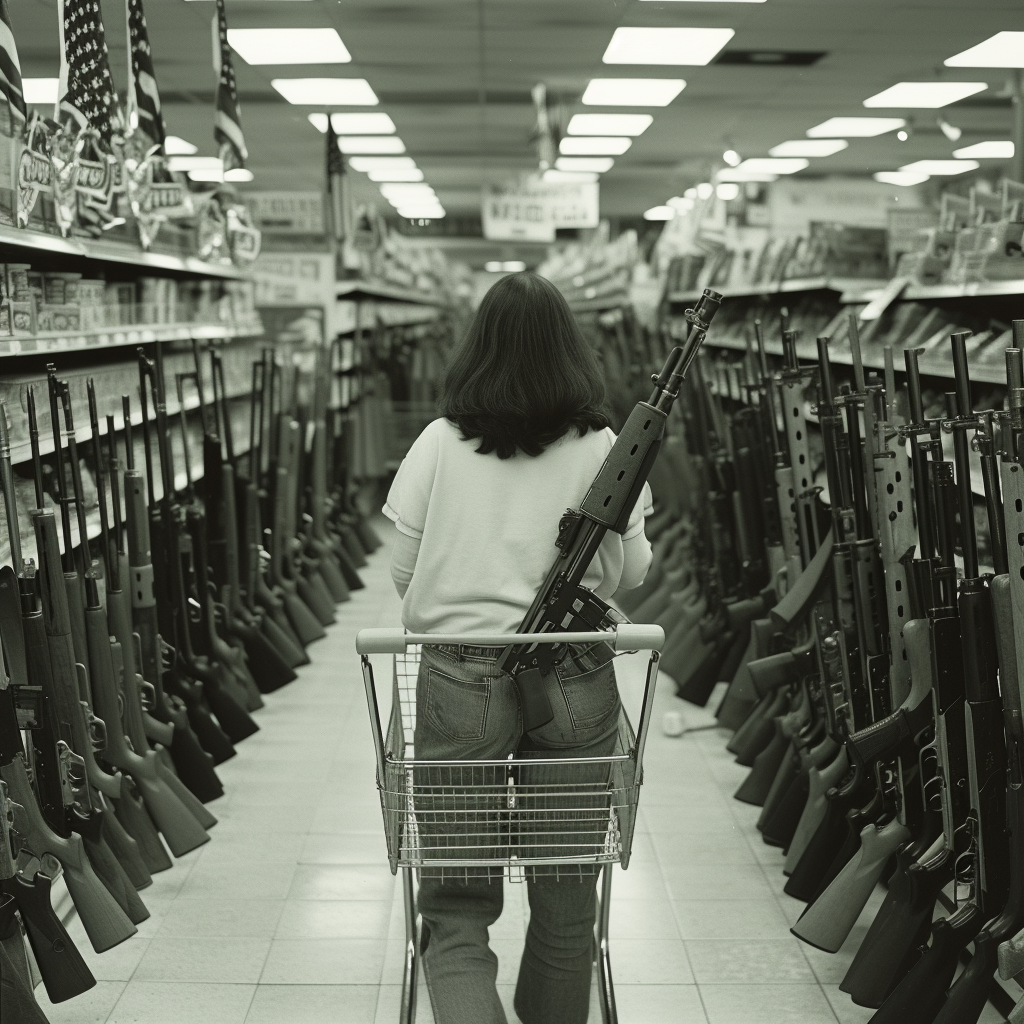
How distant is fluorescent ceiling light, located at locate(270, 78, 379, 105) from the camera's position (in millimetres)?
7980

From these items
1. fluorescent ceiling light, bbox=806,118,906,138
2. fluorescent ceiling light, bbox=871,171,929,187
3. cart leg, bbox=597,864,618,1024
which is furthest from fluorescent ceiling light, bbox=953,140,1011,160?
cart leg, bbox=597,864,618,1024

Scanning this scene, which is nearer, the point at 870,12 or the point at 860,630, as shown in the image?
the point at 860,630

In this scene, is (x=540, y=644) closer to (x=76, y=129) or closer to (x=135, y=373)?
(x=76, y=129)

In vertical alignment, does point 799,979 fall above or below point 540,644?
below

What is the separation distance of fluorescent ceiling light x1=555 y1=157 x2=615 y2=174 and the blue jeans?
9793 mm

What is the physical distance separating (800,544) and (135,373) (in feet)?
9.38

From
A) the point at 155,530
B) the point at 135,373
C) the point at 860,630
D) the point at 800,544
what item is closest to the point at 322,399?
the point at 135,373

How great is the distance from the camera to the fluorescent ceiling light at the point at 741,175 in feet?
39.7

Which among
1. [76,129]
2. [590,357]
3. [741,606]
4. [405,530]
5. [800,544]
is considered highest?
[76,129]

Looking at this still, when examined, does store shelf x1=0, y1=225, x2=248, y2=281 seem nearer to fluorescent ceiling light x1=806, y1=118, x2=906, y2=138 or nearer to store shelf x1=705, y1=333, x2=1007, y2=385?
store shelf x1=705, y1=333, x2=1007, y2=385

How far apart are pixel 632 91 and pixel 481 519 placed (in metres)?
6.76

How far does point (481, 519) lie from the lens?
7.46 ft

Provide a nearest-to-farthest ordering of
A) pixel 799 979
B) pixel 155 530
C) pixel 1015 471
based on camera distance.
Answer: pixel 1015 471, pixel 799 979, pixel 155 530

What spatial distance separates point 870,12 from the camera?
6.40m
